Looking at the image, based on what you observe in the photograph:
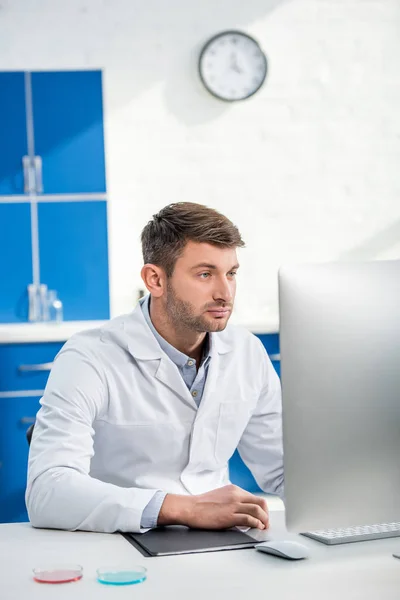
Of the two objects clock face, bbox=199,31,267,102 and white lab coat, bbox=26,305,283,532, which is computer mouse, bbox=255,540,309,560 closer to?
white lab coat, bbox=26,305,283,532

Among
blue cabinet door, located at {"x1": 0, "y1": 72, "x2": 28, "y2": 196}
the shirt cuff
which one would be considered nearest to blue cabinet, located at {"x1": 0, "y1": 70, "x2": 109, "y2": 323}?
blue cabinet door, located at {"x1": 0, "y1": 72, "x2": 28, "y2": 196}

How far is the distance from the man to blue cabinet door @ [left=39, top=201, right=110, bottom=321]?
91.9 inches

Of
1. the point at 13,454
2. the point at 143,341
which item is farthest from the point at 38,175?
the point at 143,341

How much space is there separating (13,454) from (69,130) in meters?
1.62

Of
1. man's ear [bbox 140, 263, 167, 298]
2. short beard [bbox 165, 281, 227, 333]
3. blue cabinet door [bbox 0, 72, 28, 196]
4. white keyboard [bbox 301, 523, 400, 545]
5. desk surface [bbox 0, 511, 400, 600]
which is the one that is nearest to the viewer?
desk surface [bbox 0, 511, 400, 600]

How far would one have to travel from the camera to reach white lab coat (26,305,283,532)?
5.10ft

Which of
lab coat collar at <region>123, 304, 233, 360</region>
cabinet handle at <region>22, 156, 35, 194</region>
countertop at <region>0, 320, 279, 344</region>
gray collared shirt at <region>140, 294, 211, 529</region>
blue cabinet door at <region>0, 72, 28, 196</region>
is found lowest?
countertop at <region>0, 320, 279, 344</region>

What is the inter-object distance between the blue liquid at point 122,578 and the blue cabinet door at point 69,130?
3.26 m

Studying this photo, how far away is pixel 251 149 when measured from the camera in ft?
14.7

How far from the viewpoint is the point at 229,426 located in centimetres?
178

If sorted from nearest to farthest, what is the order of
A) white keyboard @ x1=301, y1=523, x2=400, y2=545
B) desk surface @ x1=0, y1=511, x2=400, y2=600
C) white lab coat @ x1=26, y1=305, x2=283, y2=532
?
desk surface @ x1=0, y1=511, x2=400, y2=600
white keyboard @ x1=301, y1=523, x2=400, y2=545
white lab coat @ x1=26, y1=305, x2=283, y2=532

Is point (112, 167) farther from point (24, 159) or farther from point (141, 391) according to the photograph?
point (141, 391)

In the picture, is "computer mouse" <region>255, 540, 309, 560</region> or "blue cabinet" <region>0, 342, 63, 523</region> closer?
"computer mouse" <region>255, 540, 309, 560</region>

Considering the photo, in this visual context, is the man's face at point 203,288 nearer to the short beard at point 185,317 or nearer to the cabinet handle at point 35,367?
the short beard at point 185,317
